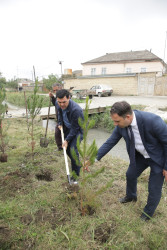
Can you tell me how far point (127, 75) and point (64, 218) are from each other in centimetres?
1860

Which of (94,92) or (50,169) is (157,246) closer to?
(50,169)

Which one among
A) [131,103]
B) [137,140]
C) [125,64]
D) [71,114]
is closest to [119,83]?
[125,64]

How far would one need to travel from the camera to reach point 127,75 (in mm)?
18766

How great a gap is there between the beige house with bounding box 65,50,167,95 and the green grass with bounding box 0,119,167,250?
55.5 feet

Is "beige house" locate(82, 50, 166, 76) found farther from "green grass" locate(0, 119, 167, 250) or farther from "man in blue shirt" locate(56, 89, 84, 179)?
"green grass" locate(0, 119, 167, 250)

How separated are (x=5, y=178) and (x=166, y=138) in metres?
2.72

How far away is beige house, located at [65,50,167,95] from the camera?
1812cm

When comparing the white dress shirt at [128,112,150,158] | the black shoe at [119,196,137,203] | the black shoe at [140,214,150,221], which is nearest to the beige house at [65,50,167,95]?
the black shoe at [119,196,137,203]

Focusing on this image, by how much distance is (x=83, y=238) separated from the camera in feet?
6.60

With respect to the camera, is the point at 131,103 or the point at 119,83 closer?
the point at 131,103

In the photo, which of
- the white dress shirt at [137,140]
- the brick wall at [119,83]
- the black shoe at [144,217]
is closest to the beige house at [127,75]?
the brick wall at [119,83]

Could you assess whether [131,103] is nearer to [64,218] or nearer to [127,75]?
[127,75]

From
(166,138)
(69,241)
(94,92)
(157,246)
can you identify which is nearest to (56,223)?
(69,241)

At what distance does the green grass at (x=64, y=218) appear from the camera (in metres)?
1.95
